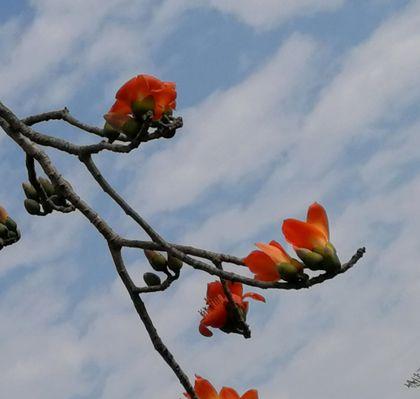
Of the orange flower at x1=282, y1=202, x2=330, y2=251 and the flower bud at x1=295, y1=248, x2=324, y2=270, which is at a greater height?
the orange flower at x1=282, y1=202, x2=330, y2=251

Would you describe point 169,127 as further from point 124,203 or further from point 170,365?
point 170,365

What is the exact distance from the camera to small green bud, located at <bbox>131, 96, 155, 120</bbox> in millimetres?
2283

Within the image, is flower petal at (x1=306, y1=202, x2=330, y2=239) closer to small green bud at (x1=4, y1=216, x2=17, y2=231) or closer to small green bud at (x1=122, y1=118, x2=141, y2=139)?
small green bud at (x1=122, y1=118, x2=141, y2=139)

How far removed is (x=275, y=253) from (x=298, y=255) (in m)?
0.05

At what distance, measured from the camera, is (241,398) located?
7.36ft

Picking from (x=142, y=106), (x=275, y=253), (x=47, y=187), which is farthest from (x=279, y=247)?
(x=47, y=187)

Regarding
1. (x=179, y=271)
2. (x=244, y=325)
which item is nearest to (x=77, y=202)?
(x=179, y=271)

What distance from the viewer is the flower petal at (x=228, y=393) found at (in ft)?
7.30

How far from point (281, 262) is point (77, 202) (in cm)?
65

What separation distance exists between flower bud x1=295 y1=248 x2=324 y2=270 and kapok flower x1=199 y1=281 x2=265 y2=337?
359 mm

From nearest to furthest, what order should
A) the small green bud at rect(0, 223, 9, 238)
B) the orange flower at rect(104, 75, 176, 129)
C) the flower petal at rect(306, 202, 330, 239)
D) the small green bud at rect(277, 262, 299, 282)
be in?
1. the small green bud at rect(277, 262, 299, 282)
2. the flower petal at rect(306, 202, 330, 239)
3. the orange flower at rect(104, 75, 176, 129)
4. the small green bud at rect(0, 223, 9, 238)

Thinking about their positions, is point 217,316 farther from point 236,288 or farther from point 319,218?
point 319,218

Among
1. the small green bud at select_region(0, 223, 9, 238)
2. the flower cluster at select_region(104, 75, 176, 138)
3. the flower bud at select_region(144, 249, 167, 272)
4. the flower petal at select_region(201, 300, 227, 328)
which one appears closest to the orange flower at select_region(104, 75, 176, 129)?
the flower cluster at select_region(104, 75, 176, 138)

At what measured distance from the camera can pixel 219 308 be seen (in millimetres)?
2418
